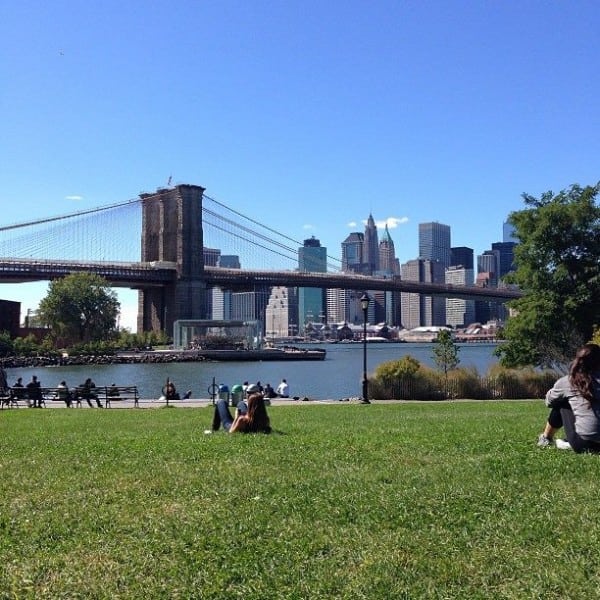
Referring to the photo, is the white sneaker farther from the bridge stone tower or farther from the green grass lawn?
the bridge stone tower

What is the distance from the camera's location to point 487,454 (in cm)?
702

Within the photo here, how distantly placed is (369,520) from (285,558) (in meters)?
0.81

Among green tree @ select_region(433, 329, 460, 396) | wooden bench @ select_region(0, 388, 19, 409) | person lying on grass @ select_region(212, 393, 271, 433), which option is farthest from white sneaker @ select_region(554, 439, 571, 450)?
green tree @ select_region(433, 329, 460, 396)

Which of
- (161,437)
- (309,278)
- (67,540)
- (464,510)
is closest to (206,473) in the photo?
(67,540)

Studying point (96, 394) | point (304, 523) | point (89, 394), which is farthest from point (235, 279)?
point (304, 523)

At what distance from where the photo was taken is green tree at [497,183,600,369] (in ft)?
86.3

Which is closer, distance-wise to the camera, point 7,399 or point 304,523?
point 304,523

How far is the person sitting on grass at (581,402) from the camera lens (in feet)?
22.0

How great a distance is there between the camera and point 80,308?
80.1 meters

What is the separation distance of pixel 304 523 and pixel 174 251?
3720 inches

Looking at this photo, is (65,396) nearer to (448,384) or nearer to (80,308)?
(448,384)

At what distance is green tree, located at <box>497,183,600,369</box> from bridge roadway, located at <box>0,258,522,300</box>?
60.2 meters

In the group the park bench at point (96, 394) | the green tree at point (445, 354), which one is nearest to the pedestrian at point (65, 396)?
the park bench at point (96, 394)

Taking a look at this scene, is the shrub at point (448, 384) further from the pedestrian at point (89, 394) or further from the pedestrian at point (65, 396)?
the pedestrian at point (65, 396)
